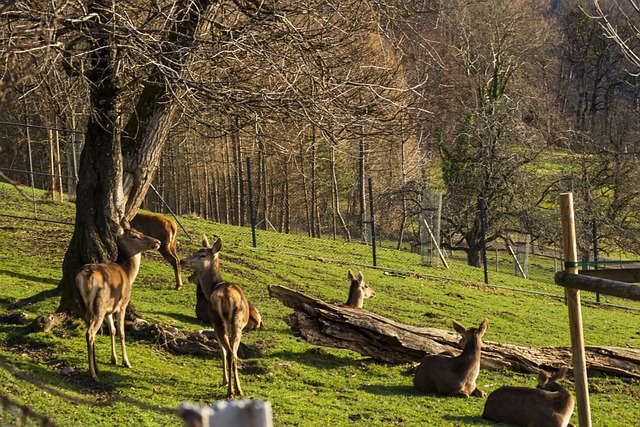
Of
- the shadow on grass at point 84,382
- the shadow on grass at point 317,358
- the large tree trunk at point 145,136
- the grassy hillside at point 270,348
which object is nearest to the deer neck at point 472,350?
the grassy hillside at point 270,348

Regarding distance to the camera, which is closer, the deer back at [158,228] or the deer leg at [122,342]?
the deer leg at [122,342]

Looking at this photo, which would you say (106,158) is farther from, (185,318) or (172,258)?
(172,258)

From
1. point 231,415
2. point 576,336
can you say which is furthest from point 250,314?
point 231,415

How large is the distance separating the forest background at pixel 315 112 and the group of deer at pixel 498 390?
114 inches

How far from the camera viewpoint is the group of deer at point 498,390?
29.2 feet

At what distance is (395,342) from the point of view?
37.8 feet

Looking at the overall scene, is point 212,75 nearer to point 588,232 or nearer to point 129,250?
point 129,250

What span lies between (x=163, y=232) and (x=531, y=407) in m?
8.45

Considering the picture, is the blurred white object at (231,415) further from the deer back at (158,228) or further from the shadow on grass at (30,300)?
the deer back at (158,228)

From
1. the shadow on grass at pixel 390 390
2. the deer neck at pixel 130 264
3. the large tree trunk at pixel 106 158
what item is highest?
the large tree trunk at pixel 106 158

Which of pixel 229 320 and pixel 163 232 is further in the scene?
pixel 163 232

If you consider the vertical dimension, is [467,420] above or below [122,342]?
below

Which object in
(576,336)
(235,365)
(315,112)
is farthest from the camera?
(315,112)

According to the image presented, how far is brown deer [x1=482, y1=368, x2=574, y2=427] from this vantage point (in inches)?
348
